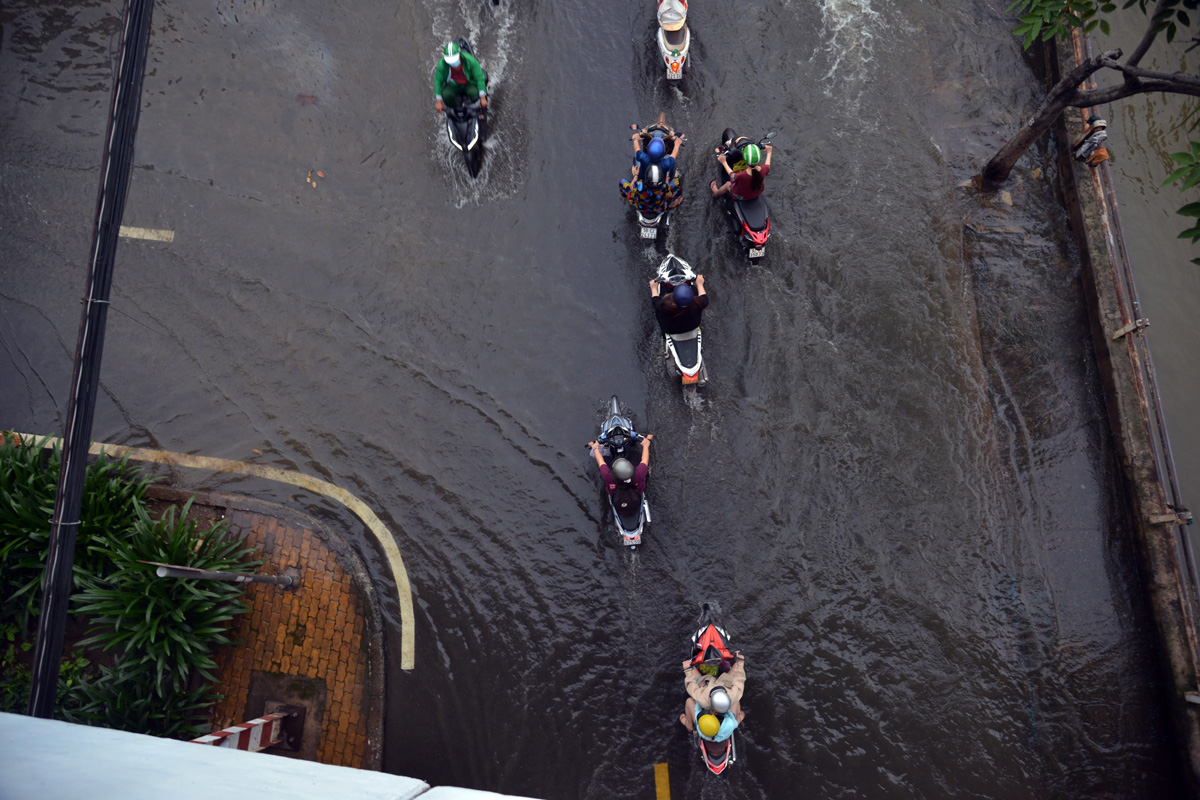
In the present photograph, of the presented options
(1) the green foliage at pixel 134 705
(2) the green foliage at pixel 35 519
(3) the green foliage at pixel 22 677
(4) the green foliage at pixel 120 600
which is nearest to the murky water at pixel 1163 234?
(4) the green foliage at pixel 120 600

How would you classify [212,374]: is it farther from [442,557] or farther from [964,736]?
[964,736]

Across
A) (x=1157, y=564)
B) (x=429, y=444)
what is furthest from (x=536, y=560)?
(x=1157, y=564)

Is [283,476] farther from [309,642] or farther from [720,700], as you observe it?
[720,700]

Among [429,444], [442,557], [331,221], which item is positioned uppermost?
[331,221]

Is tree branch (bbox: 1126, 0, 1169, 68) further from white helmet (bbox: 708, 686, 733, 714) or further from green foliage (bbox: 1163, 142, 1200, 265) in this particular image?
white helmet (bbox: 708, 686, 733, 714)

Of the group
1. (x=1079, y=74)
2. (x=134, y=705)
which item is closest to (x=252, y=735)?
(x=134, y=705)

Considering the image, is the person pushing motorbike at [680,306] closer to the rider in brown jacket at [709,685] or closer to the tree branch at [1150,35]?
the rider in brown jacket at [709,685]

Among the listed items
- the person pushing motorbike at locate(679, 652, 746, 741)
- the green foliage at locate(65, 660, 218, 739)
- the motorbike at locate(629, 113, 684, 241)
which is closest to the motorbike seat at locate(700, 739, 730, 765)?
the person pushing motorbike at locate(679, 652, 746, 741)
